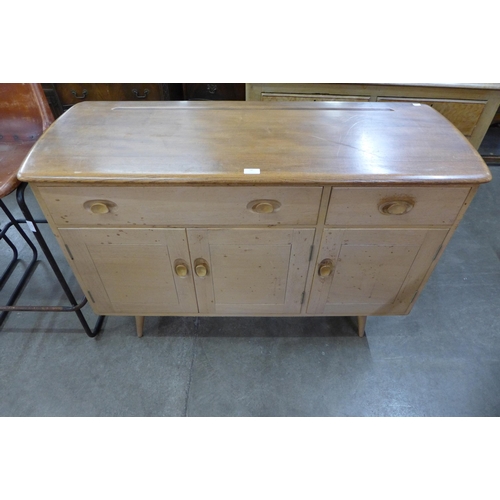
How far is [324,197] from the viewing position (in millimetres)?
967

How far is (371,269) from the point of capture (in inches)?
46.8

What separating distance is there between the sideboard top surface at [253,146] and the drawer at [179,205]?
48 mm

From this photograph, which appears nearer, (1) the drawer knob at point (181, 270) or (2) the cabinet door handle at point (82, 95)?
(1) the drawer knob at point (181, 270)

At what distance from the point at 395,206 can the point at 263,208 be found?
39cm

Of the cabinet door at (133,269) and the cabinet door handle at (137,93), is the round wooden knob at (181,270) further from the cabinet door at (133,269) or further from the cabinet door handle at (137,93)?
the cabinet door handle at (137,93)

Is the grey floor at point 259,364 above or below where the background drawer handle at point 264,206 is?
below

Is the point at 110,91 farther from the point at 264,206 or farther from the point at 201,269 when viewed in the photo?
the point at 264,206

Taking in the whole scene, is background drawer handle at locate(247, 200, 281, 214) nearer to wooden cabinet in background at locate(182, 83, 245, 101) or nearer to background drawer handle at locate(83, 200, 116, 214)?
background drawer handle at locate(83, 200, 116, 214)

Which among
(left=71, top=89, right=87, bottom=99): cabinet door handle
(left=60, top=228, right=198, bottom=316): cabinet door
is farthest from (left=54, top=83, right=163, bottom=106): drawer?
(left=60, top=228, right=198, bottom=316): cabinet door

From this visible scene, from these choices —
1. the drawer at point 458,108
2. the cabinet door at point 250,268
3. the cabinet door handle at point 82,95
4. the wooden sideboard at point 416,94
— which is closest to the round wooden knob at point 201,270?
the cabinet door at point 250,268

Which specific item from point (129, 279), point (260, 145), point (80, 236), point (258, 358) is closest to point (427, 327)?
point (258, 358)

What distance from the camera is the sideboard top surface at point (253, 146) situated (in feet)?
3.00

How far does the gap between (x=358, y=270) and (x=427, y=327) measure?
660 mm

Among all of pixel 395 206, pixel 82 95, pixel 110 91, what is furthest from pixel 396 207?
pixel 82 95
